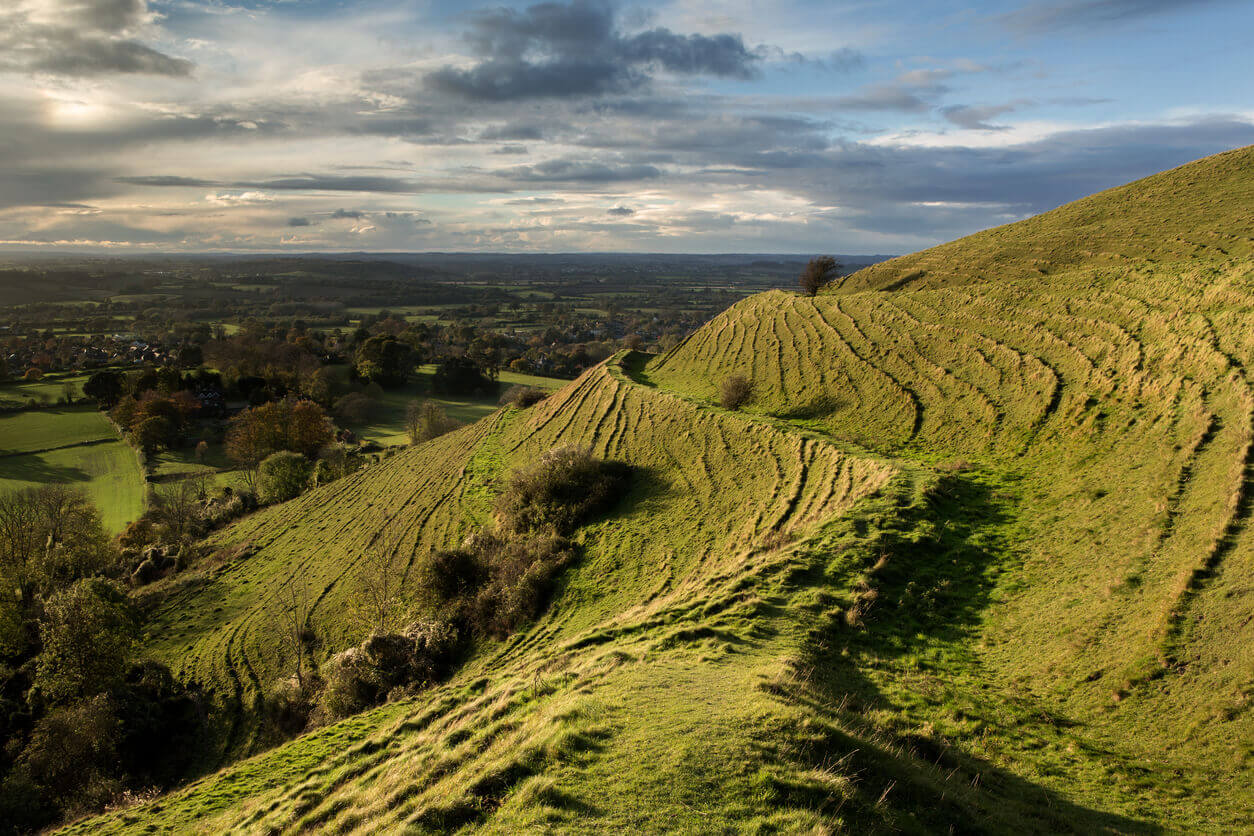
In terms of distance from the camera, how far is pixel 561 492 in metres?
33.7

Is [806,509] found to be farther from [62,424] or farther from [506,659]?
[62,424]

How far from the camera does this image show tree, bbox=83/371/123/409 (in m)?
105

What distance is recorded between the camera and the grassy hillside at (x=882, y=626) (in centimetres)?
Result: 1032

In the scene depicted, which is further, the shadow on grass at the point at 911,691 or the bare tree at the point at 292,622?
the bare tree at the point at 292,622

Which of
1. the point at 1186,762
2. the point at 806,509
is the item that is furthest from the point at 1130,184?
the point at 1186,762

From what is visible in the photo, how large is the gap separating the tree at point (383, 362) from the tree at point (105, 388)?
3997 centimetres

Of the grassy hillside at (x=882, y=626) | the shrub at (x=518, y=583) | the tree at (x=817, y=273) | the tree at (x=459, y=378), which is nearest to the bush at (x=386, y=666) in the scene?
the shrub at (x=518, y=583)

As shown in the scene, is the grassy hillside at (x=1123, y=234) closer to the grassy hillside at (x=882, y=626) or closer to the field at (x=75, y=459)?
the grassy hillside at (x=882, y=626)

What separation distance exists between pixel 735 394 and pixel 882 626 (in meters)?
27.7

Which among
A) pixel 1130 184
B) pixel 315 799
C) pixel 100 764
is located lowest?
pixel 100 764

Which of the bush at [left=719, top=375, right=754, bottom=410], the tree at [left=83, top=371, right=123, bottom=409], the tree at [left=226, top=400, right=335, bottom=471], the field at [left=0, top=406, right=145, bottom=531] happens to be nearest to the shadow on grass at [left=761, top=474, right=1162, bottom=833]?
the bush at [left=719, top=375, right=754, bottom=410]

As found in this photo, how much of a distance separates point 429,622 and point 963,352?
3571 centimetres

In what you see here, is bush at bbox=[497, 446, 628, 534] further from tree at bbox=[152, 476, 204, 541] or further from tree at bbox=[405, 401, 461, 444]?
tree at bbox=[405, 401, 461, 444]

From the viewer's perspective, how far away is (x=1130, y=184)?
212 ft
